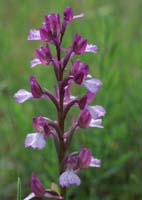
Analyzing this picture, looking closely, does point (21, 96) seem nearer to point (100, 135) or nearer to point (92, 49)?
point (92, 49)

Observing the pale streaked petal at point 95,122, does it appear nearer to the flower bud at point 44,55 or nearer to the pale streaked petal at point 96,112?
the pale streaked petal at point 96,112

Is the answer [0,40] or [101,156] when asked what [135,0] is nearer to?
[0,40]

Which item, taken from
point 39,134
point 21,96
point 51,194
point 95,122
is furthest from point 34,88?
point 51,194

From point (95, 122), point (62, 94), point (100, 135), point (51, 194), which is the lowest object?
point (100, 135)

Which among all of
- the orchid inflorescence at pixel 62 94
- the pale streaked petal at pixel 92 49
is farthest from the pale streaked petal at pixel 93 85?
the pale streaked petal at pixel 92 49

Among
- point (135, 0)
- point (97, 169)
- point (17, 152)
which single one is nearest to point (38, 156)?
Answer: point (17, 152)

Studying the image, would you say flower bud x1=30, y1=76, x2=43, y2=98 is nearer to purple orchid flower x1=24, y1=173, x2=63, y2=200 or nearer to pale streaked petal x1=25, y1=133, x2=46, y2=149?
pale streaked petal x1=25, y1=133, x2=46, y2=149

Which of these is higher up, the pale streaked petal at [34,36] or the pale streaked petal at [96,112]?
the pale streaked petal at [34,36]

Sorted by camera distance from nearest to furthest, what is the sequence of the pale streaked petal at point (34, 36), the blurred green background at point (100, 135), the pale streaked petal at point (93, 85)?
the pale streaked petal at point (93, 85) → the pale streaked petal at point (34, 36) → the blurred green background at point (100, 135)

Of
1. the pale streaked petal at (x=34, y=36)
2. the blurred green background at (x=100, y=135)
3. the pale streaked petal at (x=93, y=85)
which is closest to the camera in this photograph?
the pale streaked petal at (x=93, y=85)
